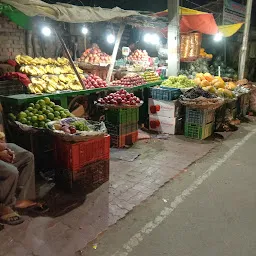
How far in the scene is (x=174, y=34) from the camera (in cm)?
891

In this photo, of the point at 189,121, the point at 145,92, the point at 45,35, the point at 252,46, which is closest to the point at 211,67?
the point at 252,46

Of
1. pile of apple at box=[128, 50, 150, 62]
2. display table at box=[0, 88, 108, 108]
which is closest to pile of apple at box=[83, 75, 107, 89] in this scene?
display table at box=[0, 88, 108, 108]

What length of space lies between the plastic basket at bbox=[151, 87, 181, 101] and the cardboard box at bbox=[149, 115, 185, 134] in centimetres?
56

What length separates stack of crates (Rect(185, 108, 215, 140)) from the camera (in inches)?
283

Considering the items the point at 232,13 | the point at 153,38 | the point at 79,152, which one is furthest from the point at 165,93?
the point at 232,13

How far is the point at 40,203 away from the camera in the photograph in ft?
13.0

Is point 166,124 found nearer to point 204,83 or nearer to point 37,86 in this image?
point 204,83

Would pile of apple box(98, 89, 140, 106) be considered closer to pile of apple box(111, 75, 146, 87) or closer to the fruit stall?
the fruit stall

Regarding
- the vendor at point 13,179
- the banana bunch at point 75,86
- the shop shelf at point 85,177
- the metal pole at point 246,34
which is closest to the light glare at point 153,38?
the metal pole at point 246,34

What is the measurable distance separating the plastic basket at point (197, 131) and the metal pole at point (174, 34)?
2.66m

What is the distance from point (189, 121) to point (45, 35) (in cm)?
590

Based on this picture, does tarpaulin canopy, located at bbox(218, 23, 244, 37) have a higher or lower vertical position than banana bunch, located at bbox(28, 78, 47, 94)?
higher

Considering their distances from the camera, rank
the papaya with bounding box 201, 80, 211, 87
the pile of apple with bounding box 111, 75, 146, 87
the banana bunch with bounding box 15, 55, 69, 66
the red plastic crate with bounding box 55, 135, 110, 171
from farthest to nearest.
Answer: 1. the papaya with bounding box 201, 80, 211, 87
2. the pile of apple with bounding box 111, 75, 146, 87
3. the banana bunch with bounding box 15, 55, 69, 66
4. the red plastic crate with bounding box 55, 135, 110, 171

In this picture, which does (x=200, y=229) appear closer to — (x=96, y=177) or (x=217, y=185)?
(x=217, y=185)
